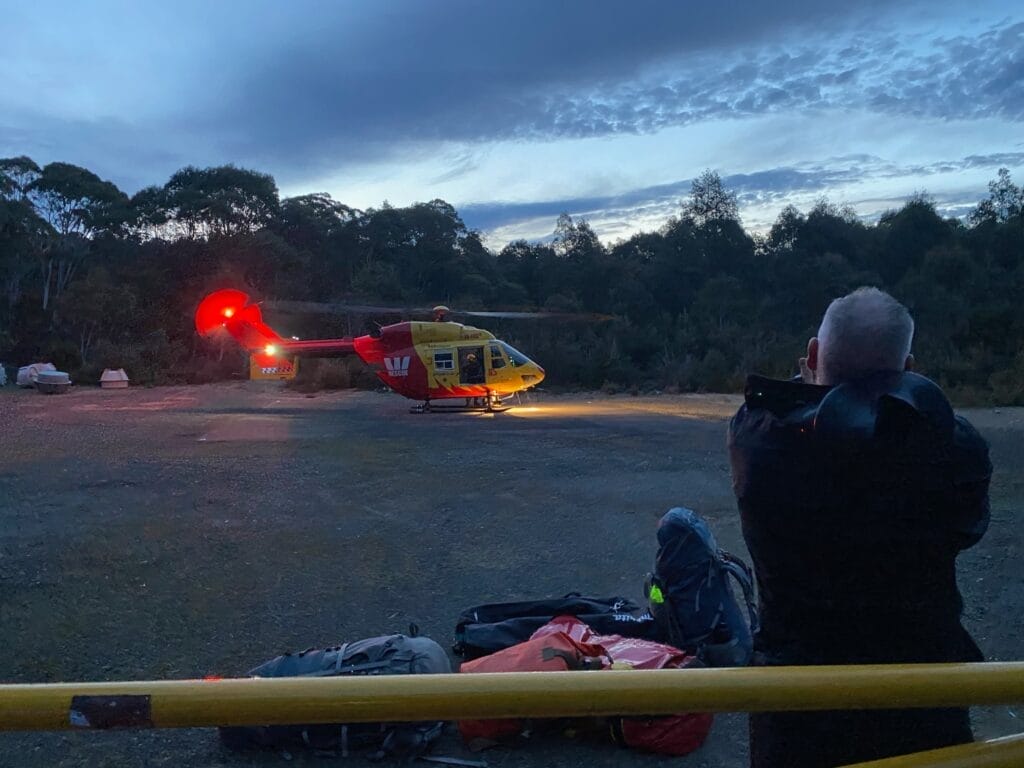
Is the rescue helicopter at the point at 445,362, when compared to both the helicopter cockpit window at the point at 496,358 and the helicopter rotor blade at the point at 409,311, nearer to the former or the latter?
the helicopter cockpit window at the point at 496,358

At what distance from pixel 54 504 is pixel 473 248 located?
43924 mm

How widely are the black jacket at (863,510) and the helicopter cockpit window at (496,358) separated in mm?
17285

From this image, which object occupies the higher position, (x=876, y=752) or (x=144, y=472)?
(x=876, y=752)

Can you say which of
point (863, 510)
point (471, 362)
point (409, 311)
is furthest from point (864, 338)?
point (409, 311)

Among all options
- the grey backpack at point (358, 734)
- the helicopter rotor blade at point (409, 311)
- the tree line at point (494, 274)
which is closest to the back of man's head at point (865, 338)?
the grey backpack at point (358, 734)

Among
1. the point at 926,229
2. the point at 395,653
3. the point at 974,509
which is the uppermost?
the point at 926,229

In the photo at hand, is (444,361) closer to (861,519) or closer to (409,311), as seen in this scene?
(409,311)

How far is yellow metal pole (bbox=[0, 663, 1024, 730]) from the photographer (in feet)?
4.51

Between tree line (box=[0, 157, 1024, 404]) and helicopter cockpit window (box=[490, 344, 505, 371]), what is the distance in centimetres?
1062

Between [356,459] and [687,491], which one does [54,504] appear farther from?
[687,491]

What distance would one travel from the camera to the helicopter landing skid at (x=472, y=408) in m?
19.4

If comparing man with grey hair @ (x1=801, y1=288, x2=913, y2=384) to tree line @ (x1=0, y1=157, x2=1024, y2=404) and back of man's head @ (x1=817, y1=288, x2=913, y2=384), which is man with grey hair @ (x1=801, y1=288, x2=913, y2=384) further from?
tree line @ (x1=0, y1=157, x2=1024, y2=404)

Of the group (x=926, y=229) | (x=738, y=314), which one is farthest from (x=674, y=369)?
(x=926, y=229)

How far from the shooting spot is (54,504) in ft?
28.8
